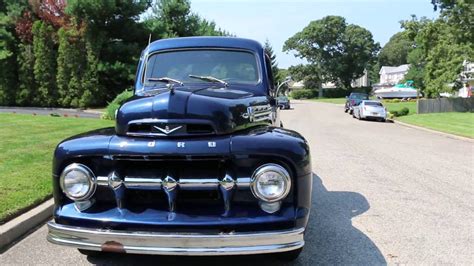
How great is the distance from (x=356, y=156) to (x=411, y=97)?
224 feet

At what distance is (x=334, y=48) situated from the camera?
9556 cm

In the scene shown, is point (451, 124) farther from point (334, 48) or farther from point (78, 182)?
point (334, 48)

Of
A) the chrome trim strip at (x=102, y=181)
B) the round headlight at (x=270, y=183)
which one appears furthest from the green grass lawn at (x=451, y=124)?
the chrome trim strip at (x=102, y=181)

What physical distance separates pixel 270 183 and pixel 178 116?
0.91 metres

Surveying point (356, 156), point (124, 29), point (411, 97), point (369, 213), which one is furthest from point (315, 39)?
point (369, 213)

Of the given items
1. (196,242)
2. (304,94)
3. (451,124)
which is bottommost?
(304,94)

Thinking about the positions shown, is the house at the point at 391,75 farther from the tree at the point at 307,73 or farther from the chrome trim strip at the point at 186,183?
the chrome trim strip at the point at 186,183

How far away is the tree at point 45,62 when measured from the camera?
126 ft

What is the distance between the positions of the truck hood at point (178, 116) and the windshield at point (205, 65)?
1241 mm

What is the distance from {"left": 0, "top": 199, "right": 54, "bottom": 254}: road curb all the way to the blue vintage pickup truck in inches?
60.1

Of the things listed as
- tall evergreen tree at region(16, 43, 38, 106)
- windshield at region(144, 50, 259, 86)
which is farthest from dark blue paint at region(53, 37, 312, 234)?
tall evergreen tree at region(16, 43, 38, 106)

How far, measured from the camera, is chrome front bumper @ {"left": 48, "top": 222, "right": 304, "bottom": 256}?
10.8 ft

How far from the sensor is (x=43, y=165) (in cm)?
808

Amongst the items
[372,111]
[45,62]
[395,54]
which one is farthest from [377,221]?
[395,54]
